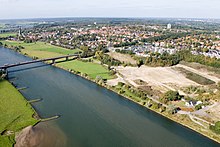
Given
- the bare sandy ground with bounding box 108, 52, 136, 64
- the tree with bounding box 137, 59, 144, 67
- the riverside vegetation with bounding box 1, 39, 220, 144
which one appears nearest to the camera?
the riverside vegetation with bounding box 1, 39, 220, 144

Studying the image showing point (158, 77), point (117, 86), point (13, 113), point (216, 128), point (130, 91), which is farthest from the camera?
point (158, 77)

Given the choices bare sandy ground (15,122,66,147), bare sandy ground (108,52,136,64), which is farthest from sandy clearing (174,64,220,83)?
bare sandy ground (15,122,66,147)

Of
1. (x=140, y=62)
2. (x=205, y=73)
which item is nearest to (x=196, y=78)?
(x=205, y=73)

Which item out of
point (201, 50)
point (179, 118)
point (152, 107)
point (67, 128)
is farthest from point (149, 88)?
point (201, 50)

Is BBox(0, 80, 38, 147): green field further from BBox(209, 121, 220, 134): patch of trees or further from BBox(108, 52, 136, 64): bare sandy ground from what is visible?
BBox(108, 52, 136, 64): bare sandy ground

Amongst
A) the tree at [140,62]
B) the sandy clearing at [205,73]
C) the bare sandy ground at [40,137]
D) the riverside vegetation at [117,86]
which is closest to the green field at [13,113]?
the bare sandy ground at [40,137]

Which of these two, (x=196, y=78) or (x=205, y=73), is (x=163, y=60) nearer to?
(x=205, y=73)

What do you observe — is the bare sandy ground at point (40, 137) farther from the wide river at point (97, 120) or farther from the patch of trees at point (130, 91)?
the patch of trees at point (130, 91)
